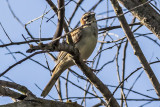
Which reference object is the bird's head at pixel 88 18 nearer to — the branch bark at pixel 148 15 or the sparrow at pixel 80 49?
the sparrow at pixel 80 49

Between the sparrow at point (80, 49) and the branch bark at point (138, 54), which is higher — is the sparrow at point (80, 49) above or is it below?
above

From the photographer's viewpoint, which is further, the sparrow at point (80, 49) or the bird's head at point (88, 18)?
the bird's head at point (88, 18)

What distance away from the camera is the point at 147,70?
12.7ft

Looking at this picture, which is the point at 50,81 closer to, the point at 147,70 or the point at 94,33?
the point at 94,33

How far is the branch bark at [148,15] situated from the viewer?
363 cm

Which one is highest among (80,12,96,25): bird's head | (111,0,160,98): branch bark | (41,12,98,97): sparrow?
(80,12,96,25): bird's head

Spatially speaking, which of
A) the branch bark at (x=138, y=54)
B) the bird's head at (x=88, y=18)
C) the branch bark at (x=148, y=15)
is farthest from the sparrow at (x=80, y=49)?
the branch bark at (x=148, y=15)

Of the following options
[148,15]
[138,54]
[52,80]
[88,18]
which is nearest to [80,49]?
[52,80]

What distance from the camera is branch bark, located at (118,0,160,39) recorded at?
3635mm

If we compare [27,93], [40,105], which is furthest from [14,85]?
[40,105]

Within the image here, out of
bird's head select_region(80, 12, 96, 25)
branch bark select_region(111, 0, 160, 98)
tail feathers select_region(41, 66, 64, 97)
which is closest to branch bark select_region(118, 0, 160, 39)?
branch bark select_region(111, 0, 160, 98)

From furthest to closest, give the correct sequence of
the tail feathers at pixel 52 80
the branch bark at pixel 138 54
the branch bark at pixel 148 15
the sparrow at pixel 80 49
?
1. the sparrow at pixel 80 49
2. the tail feathers at pixel 52 80
3. the branch bark at pixel 138 54
4. the branch bark at pixel 148 15

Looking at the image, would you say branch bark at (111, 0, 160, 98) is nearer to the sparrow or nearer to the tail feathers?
the sparrow

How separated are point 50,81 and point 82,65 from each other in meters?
1.51
